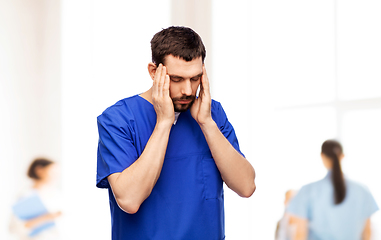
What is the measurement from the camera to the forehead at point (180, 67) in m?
1.06

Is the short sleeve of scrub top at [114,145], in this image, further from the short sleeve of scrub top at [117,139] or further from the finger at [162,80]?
the finger at [162,80]

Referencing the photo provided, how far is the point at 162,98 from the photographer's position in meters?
1.04

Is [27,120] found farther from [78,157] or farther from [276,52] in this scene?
[276,52]

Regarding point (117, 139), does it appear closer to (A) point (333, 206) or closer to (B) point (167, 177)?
(B) point (167, 177)

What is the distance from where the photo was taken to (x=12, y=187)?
9.36 ft

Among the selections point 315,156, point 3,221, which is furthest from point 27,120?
point 315,156

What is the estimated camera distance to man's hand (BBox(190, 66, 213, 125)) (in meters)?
1.09

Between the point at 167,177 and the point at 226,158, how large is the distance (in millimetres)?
169

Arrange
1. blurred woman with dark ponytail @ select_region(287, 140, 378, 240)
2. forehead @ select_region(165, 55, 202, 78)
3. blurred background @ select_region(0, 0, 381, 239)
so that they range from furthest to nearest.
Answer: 1. blurred background @ select_region(0, 0, 381, 239)
2. blurred woman with dark ponytail @ select_region(287, 140, 378, 240)
3. forehead @ select_region(165, 55, 202, 78)

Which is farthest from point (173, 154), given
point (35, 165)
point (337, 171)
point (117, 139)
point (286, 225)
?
point (35, 165)

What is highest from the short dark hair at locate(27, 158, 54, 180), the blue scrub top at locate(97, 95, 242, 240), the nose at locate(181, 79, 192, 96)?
the nose at locate(181, 79, 192, 96)

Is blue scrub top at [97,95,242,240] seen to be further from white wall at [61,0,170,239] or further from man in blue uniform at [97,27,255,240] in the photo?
white wall at [61,0,170,239]

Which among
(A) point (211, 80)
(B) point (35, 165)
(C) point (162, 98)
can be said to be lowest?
(B) point (35, 165)

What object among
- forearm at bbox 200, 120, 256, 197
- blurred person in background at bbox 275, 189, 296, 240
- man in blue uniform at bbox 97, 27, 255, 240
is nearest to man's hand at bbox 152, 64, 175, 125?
man in blue uniform at bbox 97, 27, 255, 240
